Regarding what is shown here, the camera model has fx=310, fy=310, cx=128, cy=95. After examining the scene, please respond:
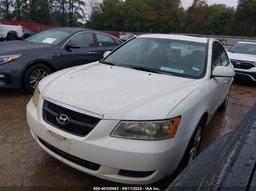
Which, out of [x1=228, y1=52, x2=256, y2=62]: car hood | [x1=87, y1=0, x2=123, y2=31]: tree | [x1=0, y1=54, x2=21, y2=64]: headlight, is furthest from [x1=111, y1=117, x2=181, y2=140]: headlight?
[x1=87, y1=0, x2=123, y2=31]: tree

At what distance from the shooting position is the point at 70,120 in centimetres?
279

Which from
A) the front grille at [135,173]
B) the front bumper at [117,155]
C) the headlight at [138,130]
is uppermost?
the headlight at [138,130]

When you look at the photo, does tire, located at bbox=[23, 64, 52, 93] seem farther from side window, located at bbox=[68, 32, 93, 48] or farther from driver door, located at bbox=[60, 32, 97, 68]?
side window, located at bbox=[68, 32, 93, 48]

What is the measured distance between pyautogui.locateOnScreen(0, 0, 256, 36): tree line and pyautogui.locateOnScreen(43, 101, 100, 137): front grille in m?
50.6

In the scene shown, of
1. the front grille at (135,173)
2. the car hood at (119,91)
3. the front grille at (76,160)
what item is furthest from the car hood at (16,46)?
the front grille at (135,173)

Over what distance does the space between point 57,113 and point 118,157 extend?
0.74 m

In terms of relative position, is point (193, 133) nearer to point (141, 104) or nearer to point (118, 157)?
point (141, 104)

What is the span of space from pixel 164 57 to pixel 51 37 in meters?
3.62

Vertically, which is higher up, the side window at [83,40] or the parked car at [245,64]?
the side window at [83,40]

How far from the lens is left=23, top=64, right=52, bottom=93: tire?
5996mm

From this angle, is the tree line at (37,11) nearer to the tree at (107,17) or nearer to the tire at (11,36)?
the tree at (107,17)

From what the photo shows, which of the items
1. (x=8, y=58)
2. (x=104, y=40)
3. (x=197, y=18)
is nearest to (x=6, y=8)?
(x=197, y=18)

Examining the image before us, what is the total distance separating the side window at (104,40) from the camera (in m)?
7.55

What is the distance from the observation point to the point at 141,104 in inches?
111
